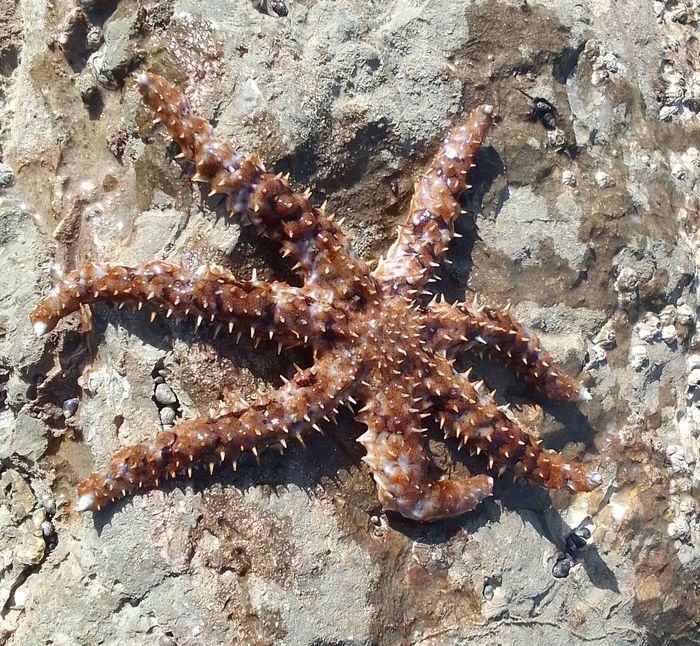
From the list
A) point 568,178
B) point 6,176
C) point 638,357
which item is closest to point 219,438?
point 6,176

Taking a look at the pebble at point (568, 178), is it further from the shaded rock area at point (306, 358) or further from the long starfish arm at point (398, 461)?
the long starfish arm at point (398, 461)

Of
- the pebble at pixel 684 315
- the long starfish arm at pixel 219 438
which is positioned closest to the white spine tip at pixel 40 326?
the long starfish arm at pixel 219 438

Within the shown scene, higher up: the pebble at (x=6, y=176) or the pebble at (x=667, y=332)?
the pebble at (x=6, y=176)

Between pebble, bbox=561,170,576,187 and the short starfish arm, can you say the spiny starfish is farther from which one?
pebble, bbox=561,170,576,187

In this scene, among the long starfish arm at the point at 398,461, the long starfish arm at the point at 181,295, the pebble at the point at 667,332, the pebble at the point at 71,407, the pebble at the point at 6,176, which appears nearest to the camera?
the long starfish arm at the point at 181,295

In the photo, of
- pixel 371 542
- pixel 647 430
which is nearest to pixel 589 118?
pixel 647 430

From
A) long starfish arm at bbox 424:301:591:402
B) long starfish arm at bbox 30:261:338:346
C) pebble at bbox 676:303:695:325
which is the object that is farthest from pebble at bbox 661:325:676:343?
long starfish arm at bbox 30:261:338:346

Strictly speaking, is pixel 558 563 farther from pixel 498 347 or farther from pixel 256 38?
pixel 256 38
